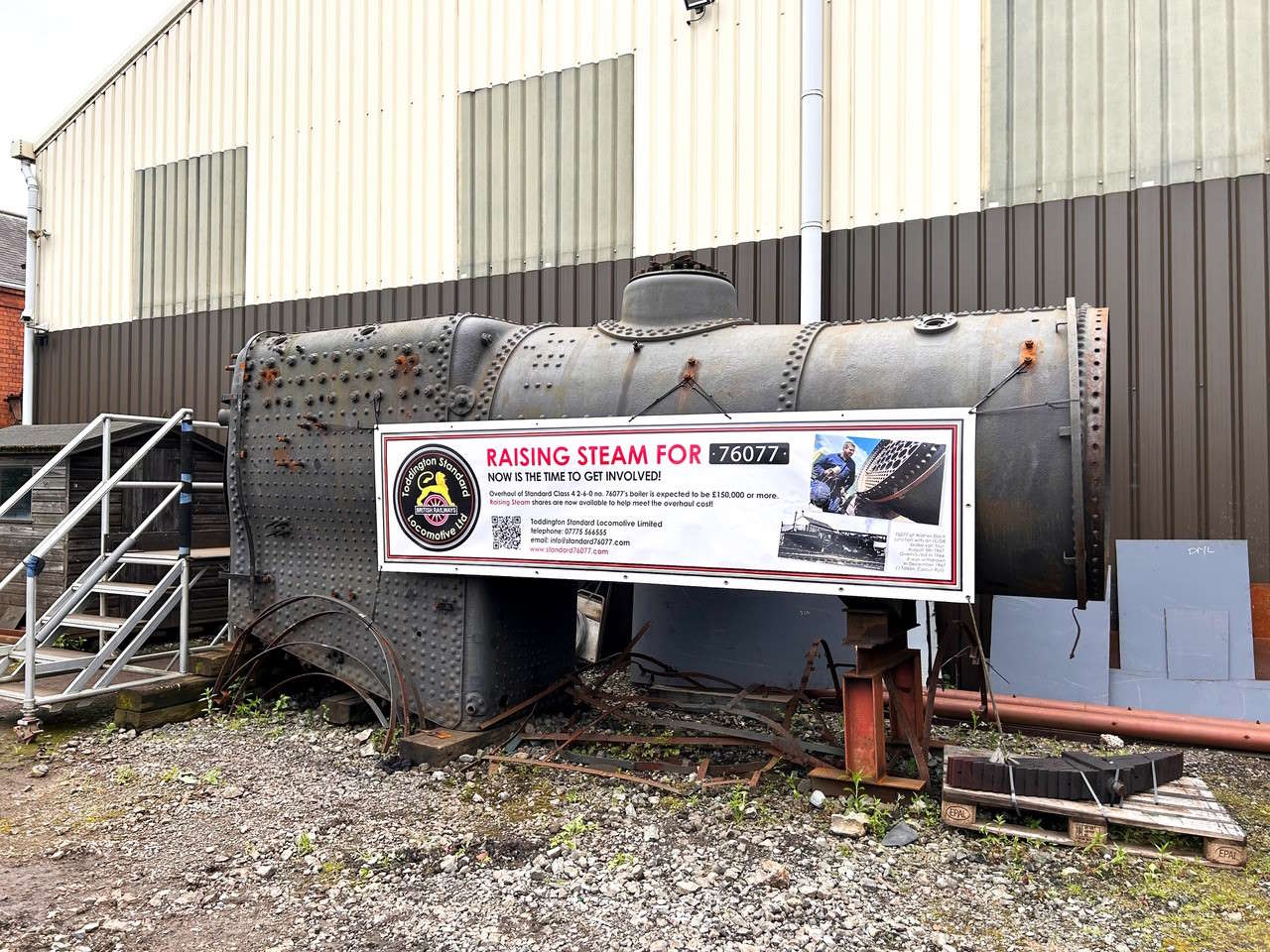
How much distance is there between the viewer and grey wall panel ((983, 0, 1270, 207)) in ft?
20.0

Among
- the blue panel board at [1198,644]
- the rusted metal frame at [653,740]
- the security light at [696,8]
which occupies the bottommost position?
the rusted metal frame at [653,740]

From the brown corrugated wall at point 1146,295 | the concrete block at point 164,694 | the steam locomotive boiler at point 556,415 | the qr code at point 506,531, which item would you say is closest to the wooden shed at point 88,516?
the concrete block at point 164,694

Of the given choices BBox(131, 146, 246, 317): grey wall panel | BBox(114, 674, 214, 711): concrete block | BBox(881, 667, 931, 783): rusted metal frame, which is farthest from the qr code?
BBox(131, 146, 246, 317): grey wall panel

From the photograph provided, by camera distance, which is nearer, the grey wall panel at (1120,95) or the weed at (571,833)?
the weed at (571,833)

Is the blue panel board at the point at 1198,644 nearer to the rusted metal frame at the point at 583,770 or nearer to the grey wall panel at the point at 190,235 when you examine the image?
the rusted metal frame at the point at 583,770

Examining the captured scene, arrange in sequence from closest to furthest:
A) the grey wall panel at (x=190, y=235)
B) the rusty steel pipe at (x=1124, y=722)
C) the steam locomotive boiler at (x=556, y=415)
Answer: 1. the steam locomotive boiler at (x=556, y=415)
2. the rusty steel pipe at (x=1124, y=722)
3. the grey wall panel at (x=190, y=235)

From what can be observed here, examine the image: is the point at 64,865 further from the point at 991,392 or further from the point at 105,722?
the point at 991,392

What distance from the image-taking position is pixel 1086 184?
21.4 feet

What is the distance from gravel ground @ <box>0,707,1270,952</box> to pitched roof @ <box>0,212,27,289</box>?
1602 centimetres

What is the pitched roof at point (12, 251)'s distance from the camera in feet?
57.3

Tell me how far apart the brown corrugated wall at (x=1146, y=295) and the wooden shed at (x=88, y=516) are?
5.81 metres

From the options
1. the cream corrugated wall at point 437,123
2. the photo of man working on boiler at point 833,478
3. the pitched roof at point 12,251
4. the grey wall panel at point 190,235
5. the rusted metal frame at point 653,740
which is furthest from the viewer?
the pitched roof at point 12,251

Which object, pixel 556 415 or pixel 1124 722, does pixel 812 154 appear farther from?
pixel 1124 722

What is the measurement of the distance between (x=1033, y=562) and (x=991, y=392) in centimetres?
84
